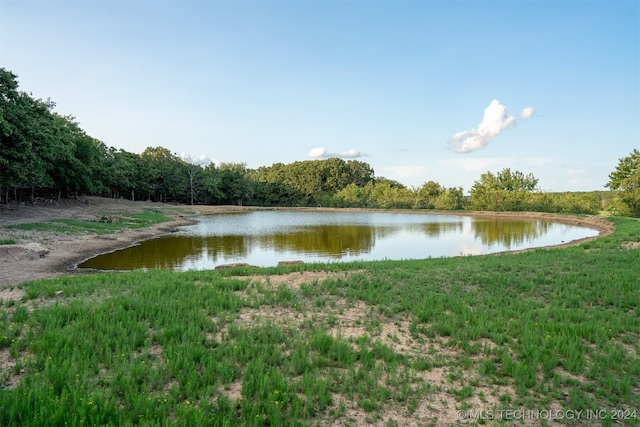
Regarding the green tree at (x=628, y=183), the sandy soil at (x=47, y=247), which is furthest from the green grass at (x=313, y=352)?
the green tree at (x=628, y=183)

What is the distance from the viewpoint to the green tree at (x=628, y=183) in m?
38.9

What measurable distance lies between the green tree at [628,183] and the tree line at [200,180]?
0.10m

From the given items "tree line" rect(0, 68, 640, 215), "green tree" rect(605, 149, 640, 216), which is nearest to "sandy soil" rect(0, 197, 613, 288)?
"tree line" rect(0, 68, 640, 215)

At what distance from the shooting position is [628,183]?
1576 inches

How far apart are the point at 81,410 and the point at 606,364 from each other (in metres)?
6.25

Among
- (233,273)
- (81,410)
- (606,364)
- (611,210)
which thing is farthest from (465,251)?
(611,210)

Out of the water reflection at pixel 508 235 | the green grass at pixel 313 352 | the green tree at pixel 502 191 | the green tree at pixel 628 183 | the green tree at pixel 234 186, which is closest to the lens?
the green grass at pixel 313 352

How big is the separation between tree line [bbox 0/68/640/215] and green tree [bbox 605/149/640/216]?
10cm

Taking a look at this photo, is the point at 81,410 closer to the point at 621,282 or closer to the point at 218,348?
the point at 218,348

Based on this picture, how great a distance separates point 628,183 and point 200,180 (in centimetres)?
6482

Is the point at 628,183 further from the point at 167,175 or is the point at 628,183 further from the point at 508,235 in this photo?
the point at 167,175

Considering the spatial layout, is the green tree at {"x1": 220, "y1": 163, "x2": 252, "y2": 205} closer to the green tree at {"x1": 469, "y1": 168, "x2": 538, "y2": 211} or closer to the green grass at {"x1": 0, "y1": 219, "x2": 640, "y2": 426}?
the green tree at {"x1": 469, "y1": 168, "x2": 538, "y2": 211}

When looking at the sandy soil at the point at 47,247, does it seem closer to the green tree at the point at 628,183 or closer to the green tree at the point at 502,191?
the green tree at the point at 628,183

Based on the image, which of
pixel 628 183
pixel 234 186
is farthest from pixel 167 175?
pixel 628 183
